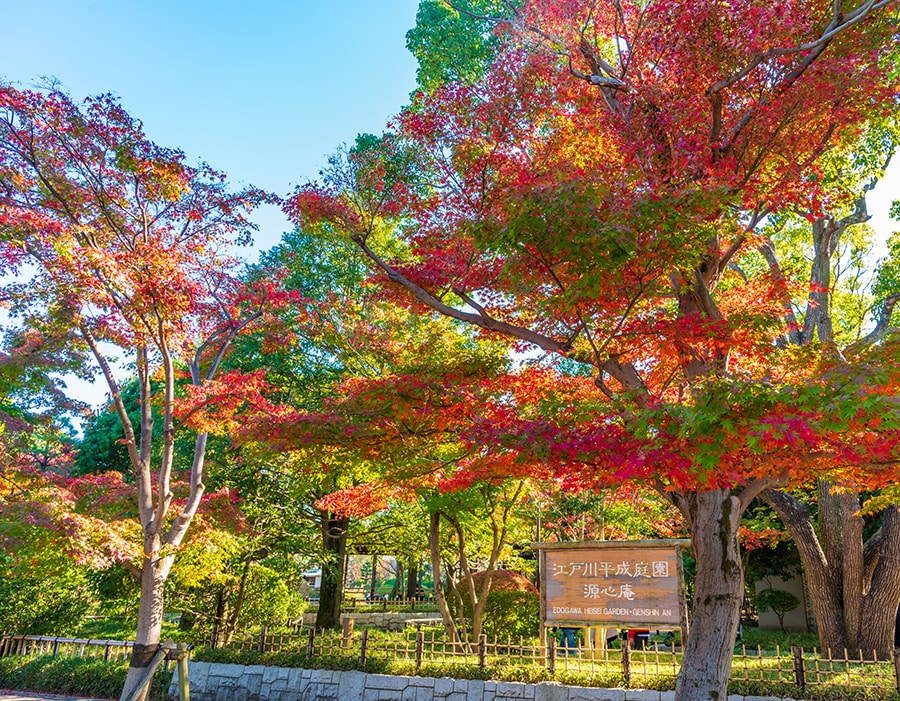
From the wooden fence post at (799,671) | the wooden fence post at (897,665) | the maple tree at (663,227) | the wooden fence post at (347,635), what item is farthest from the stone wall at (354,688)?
the maple tree at (663,227)

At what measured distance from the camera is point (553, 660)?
822 cm

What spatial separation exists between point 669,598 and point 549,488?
264 inches

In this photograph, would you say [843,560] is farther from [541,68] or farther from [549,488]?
[541,68]

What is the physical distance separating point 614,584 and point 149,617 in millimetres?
6446

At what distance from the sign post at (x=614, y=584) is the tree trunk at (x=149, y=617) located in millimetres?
5428

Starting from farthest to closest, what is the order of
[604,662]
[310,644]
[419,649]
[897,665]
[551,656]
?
[310,644] < [419,649] < [604,662] < [551,656] < [897,665]

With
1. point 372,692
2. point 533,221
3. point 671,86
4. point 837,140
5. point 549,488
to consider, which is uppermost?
point 671,86

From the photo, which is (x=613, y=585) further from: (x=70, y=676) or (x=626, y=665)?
(x=70, y=676)

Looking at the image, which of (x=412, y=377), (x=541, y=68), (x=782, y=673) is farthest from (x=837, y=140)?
(x=782, y=673)

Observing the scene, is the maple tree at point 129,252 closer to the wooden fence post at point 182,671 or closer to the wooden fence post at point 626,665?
the wooden fence post at point 182,671

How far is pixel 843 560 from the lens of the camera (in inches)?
419

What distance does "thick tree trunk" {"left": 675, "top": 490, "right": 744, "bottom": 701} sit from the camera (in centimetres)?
543

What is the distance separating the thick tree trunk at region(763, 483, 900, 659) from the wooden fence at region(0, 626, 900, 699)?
40cm

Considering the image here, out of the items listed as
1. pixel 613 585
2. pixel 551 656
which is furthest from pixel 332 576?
pixel 613 585
